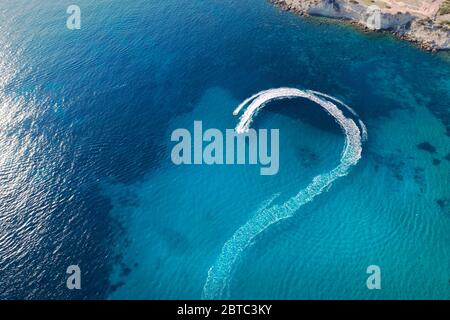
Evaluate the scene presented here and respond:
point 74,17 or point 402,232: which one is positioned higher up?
point 74,17

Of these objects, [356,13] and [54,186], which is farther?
[356,13]

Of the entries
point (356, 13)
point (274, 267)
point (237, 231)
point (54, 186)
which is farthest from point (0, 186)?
point (356, 13)

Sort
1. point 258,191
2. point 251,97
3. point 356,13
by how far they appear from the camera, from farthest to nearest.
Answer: point 356,13 → point 251,97 → point 258,191

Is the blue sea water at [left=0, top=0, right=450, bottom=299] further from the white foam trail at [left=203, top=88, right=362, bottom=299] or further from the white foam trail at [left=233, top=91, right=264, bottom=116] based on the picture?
the white foam trail at [left=233, top=91, right=264, bottom=116]

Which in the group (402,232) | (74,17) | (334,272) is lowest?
(334,272)

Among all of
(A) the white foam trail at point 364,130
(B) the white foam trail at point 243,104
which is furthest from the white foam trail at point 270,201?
(A) the white foam trail at point 364,130

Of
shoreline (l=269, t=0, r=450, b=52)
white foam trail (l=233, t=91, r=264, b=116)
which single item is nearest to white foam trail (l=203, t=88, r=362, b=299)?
white foam trail (l=233, t=91, r=264, b=116)

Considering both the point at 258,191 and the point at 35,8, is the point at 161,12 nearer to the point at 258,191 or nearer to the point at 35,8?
the point at 35,8

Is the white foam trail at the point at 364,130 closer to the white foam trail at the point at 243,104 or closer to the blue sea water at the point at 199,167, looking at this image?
the blue sea water at the point at 199,167
